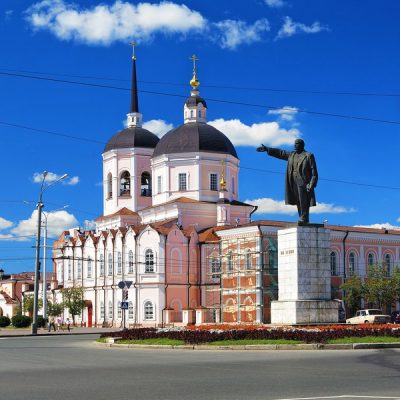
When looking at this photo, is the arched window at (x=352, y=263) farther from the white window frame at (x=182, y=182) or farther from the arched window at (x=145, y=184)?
the arched window at (x=145, y=184)

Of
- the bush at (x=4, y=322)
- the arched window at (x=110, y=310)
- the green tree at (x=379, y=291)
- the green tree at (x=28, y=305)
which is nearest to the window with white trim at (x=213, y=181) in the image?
the arched window at (x=110, y=310)

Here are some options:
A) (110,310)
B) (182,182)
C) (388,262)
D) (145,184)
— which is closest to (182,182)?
(182,182)

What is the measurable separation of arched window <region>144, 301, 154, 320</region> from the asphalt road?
43858mm

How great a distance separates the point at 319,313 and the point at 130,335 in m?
6.96

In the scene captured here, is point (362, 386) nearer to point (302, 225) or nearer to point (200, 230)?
point (302, 225)

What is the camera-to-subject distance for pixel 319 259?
98.1 feet

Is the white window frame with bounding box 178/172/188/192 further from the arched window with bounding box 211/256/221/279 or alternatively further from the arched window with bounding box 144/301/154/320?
the arched window with bounding box 144/301/154/320

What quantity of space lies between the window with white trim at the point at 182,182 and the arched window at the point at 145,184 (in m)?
6.41

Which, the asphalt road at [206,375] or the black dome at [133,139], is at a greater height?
the black dome at [133,139]

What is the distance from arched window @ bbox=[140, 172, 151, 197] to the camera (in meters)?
78.3

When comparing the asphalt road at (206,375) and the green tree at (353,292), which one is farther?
the green tree at (353,292)

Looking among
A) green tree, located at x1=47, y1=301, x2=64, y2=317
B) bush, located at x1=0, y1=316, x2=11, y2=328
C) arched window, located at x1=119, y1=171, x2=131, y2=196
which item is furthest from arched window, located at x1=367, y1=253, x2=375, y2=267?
bush, located at x1=0, y1=316, x2=11, y2=328

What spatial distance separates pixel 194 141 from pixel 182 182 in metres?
3.82

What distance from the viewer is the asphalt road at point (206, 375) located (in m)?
13.4
